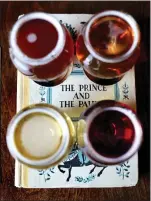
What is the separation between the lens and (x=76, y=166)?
0.61 meters

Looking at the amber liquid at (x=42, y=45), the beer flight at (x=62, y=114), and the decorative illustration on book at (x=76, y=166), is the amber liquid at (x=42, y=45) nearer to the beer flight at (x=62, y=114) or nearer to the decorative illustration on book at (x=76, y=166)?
the beer flight at (x=62, y=114)

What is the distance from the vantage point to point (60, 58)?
53cm

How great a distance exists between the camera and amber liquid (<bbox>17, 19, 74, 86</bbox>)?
1.74 feet

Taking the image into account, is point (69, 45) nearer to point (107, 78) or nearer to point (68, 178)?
point (107, 78)

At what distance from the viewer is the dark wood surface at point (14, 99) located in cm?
62

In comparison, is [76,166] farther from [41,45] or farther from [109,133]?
[41,45]

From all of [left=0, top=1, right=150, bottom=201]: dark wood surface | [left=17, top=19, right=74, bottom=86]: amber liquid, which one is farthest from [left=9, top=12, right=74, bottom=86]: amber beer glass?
[left=0, top=1, right=150, bottom=201]: dark wood surface

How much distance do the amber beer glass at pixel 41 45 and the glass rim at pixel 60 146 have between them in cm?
5

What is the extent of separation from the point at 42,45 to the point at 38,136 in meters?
0.13

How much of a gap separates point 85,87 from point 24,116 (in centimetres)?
13

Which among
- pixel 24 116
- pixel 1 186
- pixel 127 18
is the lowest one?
pixel 1 186

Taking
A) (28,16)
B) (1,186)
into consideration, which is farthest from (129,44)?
(1,186)

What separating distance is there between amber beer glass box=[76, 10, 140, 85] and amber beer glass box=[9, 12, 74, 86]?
0.11 feet

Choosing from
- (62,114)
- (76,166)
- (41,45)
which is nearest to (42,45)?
(41,45)
